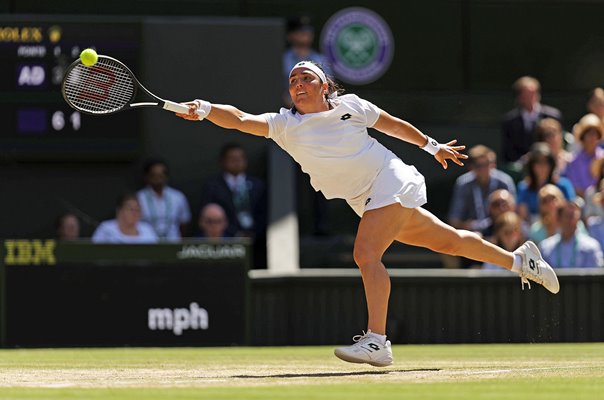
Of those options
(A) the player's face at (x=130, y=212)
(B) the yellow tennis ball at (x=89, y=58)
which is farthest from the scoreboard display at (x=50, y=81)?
(B) the yellow tennis ball at (x=89, y=58)

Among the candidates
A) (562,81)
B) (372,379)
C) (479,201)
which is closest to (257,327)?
(479,201)

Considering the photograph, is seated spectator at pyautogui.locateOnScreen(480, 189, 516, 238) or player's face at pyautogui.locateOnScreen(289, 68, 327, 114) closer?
player's face at pyautogui.locateOnScreen(289, 68, 327, 114)

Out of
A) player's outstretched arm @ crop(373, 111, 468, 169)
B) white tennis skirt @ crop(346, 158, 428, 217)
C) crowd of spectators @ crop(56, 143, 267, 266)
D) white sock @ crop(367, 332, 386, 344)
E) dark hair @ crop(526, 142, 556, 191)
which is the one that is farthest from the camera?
crowd of spectators @ crop(56, 143, 267, 266)

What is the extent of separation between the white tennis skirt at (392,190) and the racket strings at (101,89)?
1.52 metres

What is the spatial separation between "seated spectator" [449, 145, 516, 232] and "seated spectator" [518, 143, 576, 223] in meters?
0.17

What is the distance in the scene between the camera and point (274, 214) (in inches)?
578

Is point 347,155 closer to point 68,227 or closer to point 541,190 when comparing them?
point 541,190

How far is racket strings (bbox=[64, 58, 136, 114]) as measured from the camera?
9164 millimetres

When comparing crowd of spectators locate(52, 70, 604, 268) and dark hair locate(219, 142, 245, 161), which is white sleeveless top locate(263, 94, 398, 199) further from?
dark hair locate(219, 142, 245, 161)

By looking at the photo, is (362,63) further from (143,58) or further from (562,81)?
(143,58)

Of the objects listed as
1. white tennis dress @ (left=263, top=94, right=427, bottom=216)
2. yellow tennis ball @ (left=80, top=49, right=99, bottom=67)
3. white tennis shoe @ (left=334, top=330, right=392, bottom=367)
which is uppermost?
yellow tennis ball @ (left=80, top=49, right=99, bottom=67)

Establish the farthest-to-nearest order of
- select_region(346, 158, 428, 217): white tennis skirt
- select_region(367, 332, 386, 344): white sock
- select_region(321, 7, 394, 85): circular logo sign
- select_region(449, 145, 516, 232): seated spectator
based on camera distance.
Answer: select_region(321, 7, 394, 85): circular logo sign
select_region(449, 145, 516, 232): seated spectator
select_region(346, 158, 428, 217): white tennis skirt
select_region(367, 332, 386, 344): white sock

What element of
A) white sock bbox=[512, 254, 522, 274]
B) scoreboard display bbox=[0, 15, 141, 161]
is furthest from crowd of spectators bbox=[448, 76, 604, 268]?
white sock bbox=[512, 254, 522, 274]

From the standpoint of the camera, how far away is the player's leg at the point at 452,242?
29.9 feet
